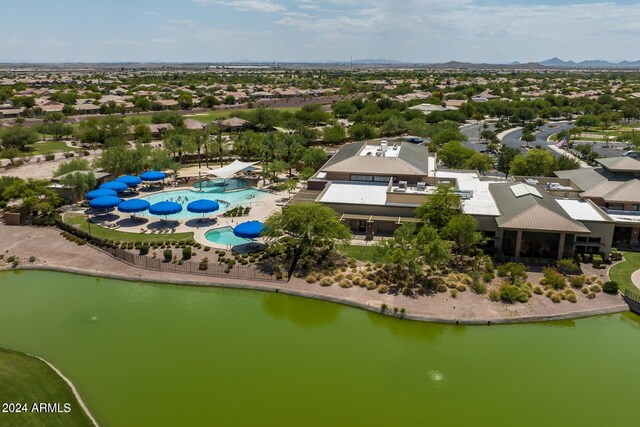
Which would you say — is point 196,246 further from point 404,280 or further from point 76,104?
point 76,104

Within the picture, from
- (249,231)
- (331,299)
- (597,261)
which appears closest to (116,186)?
(249,231)

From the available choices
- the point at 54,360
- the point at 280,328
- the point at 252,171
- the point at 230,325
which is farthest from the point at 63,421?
the point at 252,171

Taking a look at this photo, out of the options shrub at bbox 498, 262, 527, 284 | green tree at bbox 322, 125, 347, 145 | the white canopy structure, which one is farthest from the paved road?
shrub at bbox 498, 262, 527, 284

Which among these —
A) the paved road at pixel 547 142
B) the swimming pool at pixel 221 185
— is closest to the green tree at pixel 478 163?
the paved road at pixel 547 142

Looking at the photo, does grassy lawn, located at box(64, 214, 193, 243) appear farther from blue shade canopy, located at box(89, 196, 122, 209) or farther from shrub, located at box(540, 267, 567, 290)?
shrub, located at box(540, 267, 567, 290)

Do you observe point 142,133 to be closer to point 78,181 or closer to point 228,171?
point 228,171
